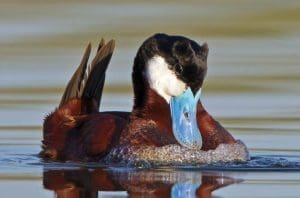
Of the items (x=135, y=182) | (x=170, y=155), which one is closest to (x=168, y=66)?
(x=170, y=155)

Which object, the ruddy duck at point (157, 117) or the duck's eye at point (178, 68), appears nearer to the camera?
the ruddy duck at point (157, 117)

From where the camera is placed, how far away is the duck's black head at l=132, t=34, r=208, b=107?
42.6 ft

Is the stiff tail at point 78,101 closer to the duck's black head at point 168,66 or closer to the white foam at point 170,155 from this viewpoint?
the duck's black head at point 168,66

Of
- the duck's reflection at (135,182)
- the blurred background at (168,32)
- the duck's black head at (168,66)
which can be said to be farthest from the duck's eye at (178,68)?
the blurred background at (168,32)

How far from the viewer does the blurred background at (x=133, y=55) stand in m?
14.1

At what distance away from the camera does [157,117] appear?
13.3 meters

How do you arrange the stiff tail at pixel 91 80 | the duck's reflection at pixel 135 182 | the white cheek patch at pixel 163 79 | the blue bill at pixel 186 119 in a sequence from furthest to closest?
the stiff tail at pixel 91 80, the white cheek patch at pixel 163 79, the blue bill at pixel 186 119, the duck's reflection at pixel 135 182

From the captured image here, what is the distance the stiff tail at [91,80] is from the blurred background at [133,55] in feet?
1.92

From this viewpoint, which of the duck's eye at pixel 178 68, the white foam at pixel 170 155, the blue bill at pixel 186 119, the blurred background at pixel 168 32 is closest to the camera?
the white foam at pixel 170 155

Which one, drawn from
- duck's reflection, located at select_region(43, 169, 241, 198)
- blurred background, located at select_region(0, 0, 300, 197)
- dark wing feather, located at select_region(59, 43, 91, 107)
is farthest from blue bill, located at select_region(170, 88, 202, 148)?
dark wing feather, located at select_region(59, 43, 91, 107)

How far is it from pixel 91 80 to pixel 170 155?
4.95 ft

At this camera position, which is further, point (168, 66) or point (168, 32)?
point (168, 32)

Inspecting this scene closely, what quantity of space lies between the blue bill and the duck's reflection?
435 mm

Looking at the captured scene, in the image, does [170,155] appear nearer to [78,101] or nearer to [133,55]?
[78,101]
